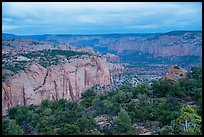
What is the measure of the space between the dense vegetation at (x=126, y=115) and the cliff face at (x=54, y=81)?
823cm

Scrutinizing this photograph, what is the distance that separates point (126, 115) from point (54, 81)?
1907cm

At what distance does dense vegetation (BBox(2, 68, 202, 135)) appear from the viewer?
7.94m

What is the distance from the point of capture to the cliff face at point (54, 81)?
2228cm

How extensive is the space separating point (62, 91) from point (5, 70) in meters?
5.94

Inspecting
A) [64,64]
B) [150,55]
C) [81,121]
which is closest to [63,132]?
[81,121]

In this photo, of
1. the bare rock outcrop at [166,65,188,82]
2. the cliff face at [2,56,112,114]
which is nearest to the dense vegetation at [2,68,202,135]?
the bare rock outcrop at [166,65,188,82]

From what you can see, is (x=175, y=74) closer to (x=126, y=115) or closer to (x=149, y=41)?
(x=126, y=115)

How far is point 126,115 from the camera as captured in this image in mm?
8805

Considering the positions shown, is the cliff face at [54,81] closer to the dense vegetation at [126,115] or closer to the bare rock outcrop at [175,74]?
the dense vegetation at [126,115]

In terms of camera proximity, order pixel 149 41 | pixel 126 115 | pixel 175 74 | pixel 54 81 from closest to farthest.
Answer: pixel 126 115
pixel 175 74
pixel 54 81
pixel 149 41

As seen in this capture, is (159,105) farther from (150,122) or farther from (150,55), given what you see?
(150,55)

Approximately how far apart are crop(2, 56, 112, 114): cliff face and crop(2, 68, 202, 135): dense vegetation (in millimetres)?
8232

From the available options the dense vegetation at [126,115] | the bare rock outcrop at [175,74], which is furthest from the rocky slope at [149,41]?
the dense vegetation at [126,115]

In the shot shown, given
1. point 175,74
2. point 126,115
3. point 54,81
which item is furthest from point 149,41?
point 126,115
